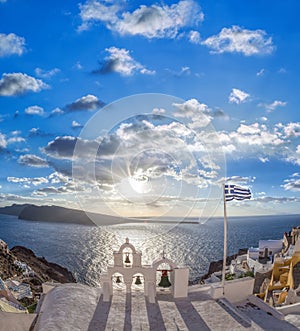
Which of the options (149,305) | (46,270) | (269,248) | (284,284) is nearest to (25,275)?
(46,270)

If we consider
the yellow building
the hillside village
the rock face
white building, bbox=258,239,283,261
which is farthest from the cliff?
the hillside village

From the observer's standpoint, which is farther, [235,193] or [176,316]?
[235,193]

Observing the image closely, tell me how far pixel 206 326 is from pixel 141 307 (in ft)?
7.83

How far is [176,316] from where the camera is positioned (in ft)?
→ 32.6

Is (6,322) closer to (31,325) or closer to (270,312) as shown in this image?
(31,325)

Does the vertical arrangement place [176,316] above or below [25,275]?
above

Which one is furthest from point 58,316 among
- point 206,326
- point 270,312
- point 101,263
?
point 101,263

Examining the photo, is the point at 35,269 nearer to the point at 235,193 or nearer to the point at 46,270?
the point at 46,270

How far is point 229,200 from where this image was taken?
11961 mm

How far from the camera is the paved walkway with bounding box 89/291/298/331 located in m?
9.13

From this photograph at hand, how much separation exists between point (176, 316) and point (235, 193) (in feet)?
16.2

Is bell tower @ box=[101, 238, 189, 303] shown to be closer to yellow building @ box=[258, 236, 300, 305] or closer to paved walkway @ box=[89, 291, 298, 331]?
paved walkway @ box=[89, 291, 298, 331]

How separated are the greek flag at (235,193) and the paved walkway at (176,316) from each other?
3.83 m

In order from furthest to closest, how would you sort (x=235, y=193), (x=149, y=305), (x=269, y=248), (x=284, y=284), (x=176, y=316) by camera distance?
(x=269, y=248) → (x=284, y=284) → (x=235, y=193) → (x=149, y=305) → (x=176, y=316)
